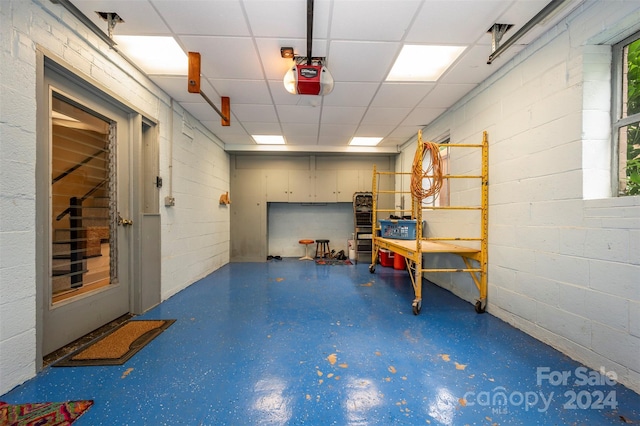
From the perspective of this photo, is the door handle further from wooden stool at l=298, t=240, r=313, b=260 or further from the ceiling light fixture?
wooden stool at l=298, t=240, r=313, b=260

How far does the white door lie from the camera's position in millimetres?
1840

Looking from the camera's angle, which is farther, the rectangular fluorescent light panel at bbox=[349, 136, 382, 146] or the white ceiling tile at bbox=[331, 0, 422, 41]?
the rectangular fluorescent light panel at bbox=[349, 136, 382, 146]

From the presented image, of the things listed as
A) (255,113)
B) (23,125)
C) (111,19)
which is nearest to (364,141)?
(255,113)

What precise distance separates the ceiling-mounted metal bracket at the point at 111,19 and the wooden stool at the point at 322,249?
4.84m

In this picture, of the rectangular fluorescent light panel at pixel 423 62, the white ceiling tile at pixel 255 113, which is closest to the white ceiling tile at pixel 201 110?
the white ceiling tile at pixel 255 113

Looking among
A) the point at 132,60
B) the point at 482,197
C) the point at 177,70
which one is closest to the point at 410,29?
the point at 482,197

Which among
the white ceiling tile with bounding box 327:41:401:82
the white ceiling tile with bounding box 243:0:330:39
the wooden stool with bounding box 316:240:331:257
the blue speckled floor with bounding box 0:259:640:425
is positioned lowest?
the blue speckled floor with bounding box 0:259:640:425

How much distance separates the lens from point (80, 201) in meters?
2.12

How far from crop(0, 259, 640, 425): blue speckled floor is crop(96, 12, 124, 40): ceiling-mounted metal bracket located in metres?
2.57

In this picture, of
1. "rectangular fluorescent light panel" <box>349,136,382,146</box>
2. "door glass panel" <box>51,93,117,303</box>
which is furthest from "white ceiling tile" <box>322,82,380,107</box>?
"door glass panel" <box>51,93,117,303</box>

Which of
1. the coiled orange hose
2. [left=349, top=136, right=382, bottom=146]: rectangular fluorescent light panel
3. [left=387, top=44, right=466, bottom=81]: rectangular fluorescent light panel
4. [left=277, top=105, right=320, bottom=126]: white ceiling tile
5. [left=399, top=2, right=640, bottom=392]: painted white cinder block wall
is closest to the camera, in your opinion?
[left=399, top=2, right=640, bottom=392]: painted white cinder block wall

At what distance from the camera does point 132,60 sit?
8.12 feet

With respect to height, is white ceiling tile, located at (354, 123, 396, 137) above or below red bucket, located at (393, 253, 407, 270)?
above

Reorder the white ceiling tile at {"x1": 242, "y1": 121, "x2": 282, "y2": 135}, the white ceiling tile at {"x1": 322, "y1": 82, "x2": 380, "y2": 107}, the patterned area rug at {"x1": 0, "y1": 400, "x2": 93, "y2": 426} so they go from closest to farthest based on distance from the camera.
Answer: the patterned area rug at {"x1": 0, "y1": 400, "x2": 93, "y2": 426}, the white ceiling tile at {"x1": 322, "y1": 82, "x2": 380, "y2": 107}, the white ceiling tile at {"x1": 242, "y1": 121, "x2": 282, "y2": 135}
